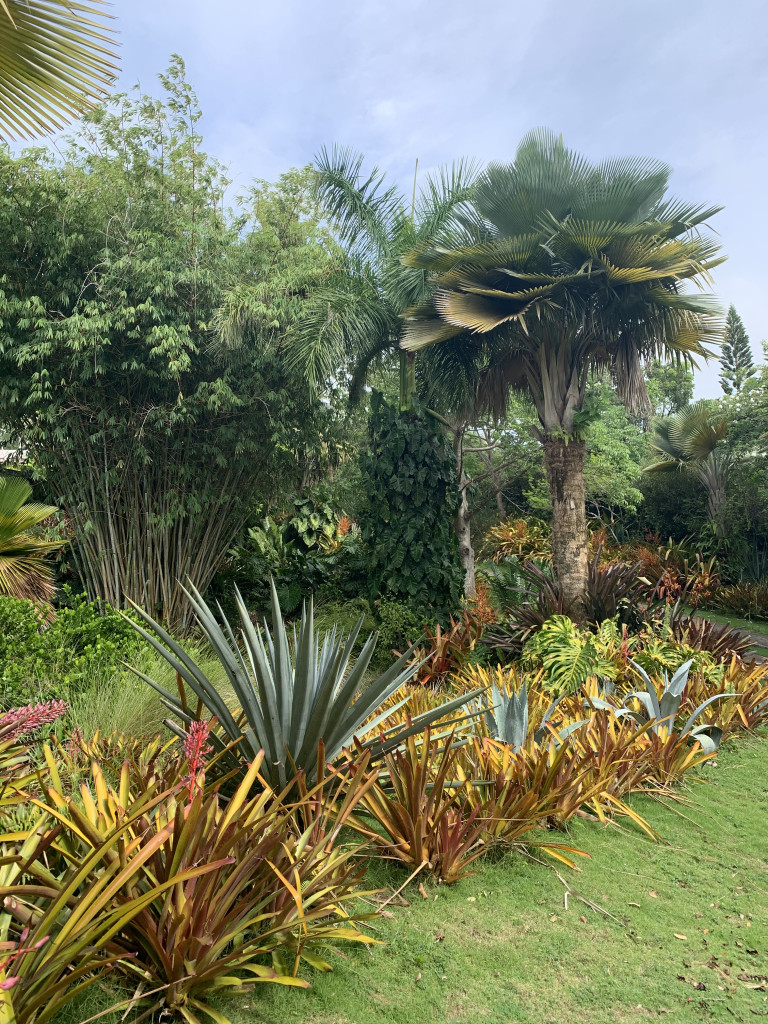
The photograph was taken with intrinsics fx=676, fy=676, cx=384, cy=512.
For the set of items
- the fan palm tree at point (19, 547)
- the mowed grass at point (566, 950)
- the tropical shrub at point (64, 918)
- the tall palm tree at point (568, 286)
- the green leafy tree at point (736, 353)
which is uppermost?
the green leafy tree at point (736, 353)

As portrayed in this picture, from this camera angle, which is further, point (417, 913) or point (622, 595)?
point (622, 595)

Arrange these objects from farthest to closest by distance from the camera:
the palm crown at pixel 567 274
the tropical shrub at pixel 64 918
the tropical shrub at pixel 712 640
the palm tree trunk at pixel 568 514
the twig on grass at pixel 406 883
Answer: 1. the palm tree trunk at pixel 568 514
2. the palm crown at pixel 567 274
3. the tropical shrub at pixel 712 640
4. the twig on grass at pixel 406 883
5. the tropical shrub at pixel 64 918

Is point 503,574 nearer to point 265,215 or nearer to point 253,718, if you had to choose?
point 265,215

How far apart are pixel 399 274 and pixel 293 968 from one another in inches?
354

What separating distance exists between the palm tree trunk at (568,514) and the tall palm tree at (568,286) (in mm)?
13

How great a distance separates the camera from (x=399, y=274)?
9.68 metres

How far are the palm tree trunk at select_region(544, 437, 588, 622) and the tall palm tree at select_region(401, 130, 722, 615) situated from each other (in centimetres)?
1

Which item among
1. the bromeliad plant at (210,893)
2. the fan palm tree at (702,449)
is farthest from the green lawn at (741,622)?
the bromeliad plant at (210,893)

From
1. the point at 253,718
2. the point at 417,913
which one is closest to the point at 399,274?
the point at 253,718

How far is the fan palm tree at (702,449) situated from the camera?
1453 centimetres

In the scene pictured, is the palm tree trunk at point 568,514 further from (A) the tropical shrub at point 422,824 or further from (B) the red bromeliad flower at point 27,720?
(B) the red bromeliad flower at point 27,720

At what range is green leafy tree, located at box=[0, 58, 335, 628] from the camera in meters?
7.48

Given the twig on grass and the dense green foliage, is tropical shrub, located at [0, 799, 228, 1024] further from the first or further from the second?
the dense green foliage

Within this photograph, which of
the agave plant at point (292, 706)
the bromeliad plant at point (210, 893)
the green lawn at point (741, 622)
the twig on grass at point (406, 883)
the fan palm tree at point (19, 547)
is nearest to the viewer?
the bromeliad plant at point (210, 893)
